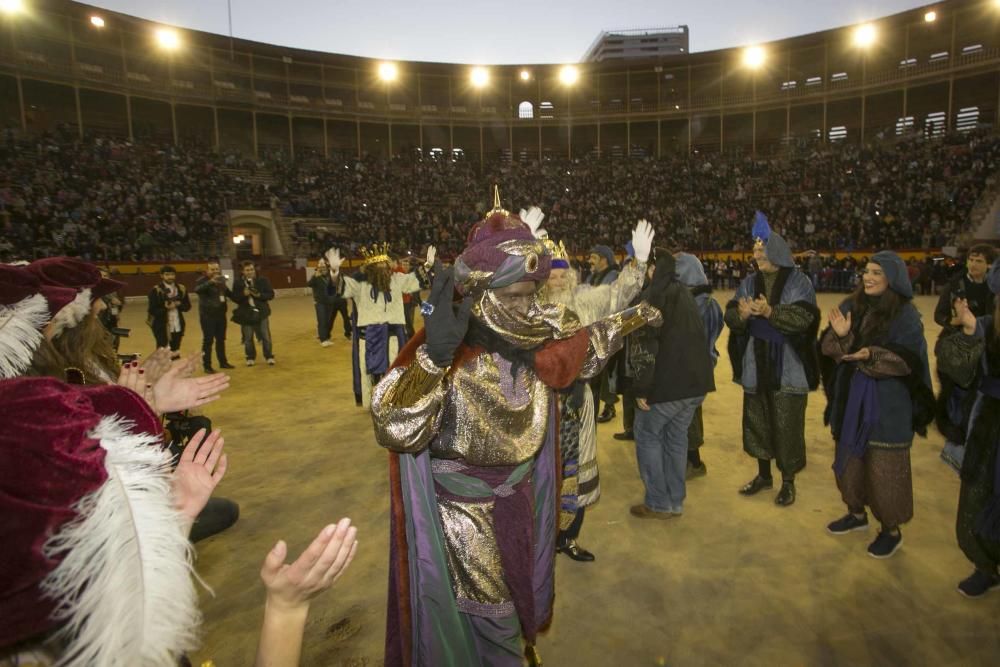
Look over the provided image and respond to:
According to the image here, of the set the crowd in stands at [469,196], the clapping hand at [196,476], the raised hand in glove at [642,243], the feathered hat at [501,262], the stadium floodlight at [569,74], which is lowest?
the clapping hand at [196,476]

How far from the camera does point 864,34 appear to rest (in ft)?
96.7

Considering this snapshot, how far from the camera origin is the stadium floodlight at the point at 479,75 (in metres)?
35.6

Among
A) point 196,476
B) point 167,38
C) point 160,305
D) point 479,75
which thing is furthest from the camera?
point 479,75

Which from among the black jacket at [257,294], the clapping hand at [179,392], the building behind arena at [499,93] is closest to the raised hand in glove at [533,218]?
the clapping hand at [179,392]

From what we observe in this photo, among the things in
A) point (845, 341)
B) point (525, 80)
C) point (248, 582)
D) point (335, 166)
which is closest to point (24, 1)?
point (335, 166)

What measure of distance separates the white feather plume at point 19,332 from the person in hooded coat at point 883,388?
13.2 ft

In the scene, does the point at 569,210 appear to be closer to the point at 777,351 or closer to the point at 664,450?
the point at 777,351

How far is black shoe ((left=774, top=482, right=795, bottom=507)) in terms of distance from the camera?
4.43m

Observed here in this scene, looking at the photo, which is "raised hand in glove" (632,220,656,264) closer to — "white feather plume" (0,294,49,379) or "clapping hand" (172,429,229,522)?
"clapping hand" (172,429,229,522)

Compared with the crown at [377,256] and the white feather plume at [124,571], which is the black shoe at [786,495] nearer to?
the white feather plume at [124,571]

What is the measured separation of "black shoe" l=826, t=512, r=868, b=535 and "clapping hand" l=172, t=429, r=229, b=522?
13.4ft

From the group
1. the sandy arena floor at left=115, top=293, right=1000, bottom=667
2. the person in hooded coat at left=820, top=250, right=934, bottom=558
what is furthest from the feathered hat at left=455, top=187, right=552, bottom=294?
the person in hooded coat at left=820, top=250, right=934, bottom=558

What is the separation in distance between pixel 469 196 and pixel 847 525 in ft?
104

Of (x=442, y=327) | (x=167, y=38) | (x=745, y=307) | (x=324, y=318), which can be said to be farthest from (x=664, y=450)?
(x=167, y=38)
